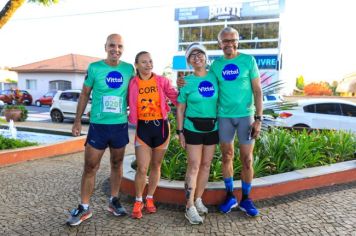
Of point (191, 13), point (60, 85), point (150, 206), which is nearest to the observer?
point (150, 206)

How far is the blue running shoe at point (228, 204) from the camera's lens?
13.1ft

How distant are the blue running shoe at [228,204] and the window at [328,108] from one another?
22.1 ft

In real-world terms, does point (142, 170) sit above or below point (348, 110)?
below

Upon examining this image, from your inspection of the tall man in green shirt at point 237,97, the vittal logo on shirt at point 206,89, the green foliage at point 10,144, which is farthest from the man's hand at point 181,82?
the green foliage at point 10,144

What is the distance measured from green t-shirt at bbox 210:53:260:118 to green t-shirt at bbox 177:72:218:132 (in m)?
0.10

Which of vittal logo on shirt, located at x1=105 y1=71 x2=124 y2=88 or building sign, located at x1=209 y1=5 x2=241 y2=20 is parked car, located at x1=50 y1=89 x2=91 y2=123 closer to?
vittal logo on shirt, located at x1=105 y1=71 x2=124 y2=88

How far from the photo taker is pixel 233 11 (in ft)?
149

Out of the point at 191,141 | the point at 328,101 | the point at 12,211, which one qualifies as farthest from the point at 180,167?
the point at 328,101

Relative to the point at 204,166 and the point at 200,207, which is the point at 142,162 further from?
the point at 200,207

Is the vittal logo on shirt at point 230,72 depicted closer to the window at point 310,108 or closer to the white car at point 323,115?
the white car at point 323,115

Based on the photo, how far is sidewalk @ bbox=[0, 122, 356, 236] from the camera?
3.55 m

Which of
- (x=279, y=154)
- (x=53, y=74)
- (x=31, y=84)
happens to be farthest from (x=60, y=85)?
(x=279, y=154)

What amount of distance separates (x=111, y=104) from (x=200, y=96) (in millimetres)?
939

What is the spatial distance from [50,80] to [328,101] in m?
32.2
